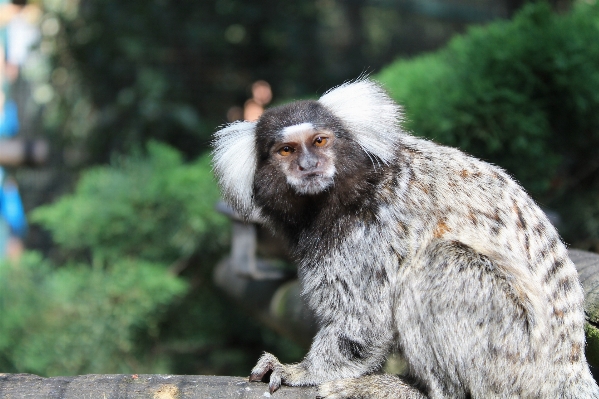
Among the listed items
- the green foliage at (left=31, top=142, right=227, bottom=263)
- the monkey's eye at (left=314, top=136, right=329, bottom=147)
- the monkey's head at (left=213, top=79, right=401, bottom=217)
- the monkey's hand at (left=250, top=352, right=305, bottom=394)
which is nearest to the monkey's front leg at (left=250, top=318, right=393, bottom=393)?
the monkey's hand at (left=250, top=352, right=305, bottom=394)

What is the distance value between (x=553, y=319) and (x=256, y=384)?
3.49ft

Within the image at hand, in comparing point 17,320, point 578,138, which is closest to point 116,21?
point 17,320

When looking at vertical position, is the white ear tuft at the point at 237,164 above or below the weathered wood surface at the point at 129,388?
above

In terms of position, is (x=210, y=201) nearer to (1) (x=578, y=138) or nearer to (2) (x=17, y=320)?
(2) (x=17, y=320)

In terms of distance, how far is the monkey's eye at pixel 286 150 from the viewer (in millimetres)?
2439

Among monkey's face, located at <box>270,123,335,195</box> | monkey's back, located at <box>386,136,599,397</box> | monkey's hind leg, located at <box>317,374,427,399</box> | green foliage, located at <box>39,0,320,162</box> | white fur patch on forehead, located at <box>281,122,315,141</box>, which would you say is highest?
green foliage, located at <box>39,0,320,162</box>

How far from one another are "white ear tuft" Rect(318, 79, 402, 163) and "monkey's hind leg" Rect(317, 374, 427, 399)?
0.85 meters

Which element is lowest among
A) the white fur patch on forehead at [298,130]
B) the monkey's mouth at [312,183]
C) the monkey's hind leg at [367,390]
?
the monkey's hind leg at [367,390]

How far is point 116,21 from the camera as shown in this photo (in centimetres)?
625

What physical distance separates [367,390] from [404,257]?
0.50m

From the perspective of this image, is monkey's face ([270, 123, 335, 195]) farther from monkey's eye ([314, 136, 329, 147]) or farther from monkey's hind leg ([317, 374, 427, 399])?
monkey's hind leg ([317, 374, 427, 399])

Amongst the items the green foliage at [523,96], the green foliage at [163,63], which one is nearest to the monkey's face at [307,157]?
the green foliage at [523,96]

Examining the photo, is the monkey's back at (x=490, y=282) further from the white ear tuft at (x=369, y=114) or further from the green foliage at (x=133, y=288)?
the green foliage at (x=133, y=288)

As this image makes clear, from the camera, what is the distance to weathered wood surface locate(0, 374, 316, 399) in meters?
2.06
